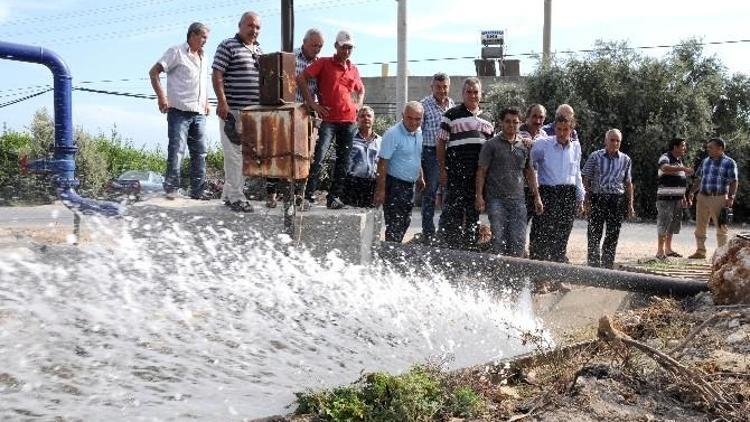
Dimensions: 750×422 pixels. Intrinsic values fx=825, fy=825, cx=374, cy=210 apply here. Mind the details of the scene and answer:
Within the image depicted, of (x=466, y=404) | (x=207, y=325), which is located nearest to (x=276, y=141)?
(x=207, y=325)

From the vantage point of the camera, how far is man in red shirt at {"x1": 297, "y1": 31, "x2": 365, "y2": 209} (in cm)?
770

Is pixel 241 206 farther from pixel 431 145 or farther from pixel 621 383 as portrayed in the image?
pixel 621 383

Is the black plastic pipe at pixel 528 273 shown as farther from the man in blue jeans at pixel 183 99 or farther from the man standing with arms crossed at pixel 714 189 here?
the man standing with arms crossed at pixel 714 189

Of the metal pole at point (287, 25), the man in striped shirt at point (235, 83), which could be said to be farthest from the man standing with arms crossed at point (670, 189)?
the man in striped shirt at point (235, 83)

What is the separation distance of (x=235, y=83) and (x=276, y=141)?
1.07 m

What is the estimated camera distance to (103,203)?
7.30 metres

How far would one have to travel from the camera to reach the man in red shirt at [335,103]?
303 inches

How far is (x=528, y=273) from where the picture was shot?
7191 mm

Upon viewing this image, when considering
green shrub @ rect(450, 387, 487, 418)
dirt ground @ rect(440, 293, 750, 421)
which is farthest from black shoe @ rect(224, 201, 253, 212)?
green shrub @ rect(450, 387, 487, 418)

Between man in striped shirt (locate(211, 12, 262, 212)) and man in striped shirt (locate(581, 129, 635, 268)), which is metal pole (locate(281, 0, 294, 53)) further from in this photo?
man in striped shirt (locate(581, 129, 635, 268))

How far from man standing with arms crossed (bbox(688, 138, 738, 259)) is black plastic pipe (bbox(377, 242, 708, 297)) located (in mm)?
4186

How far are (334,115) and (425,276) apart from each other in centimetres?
175

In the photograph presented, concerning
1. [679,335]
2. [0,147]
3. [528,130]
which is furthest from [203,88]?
[0,147]

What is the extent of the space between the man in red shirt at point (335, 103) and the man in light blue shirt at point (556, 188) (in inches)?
75.0
